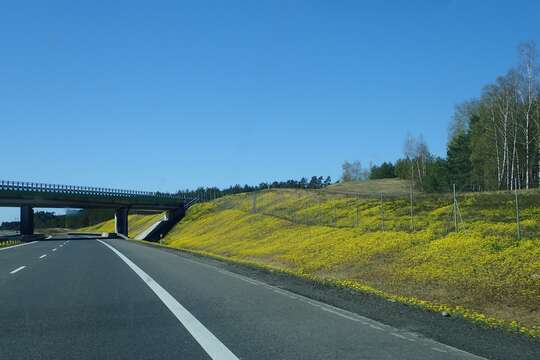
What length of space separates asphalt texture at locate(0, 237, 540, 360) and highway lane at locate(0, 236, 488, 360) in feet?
0.05

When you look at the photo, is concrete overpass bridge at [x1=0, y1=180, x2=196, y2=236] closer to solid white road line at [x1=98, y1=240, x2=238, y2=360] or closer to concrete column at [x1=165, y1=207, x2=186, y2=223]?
concrete column at [x1=165, y1=207, x2=186, y2=223]

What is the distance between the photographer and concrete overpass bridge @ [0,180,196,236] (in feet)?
226

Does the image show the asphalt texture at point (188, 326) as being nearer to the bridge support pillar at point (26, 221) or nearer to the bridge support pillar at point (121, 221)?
the bridge support pillar at point (26, 221)

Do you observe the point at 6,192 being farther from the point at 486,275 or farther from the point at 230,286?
the point at 486,275

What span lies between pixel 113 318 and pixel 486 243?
11784 mm

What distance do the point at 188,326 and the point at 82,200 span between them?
7364 cm

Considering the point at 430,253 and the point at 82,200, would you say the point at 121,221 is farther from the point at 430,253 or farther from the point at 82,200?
the point at 430,253

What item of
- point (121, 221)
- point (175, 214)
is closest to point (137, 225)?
point (175, 214)

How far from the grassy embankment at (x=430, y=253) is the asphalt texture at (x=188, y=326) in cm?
271

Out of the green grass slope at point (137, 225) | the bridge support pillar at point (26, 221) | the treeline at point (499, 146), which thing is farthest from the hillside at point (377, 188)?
the bridge support pillar at point (26, 221)

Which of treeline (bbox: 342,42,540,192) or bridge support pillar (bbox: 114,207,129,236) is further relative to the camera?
bridge support pillar (bbox: 114,207,129,236)

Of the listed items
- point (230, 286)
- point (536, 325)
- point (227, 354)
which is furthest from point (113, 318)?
point (536, 325)

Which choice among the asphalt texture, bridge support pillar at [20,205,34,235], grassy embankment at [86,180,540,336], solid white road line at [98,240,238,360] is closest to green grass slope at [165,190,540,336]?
grassy embankment at [86,180,540,336]

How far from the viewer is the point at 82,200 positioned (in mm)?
78250
